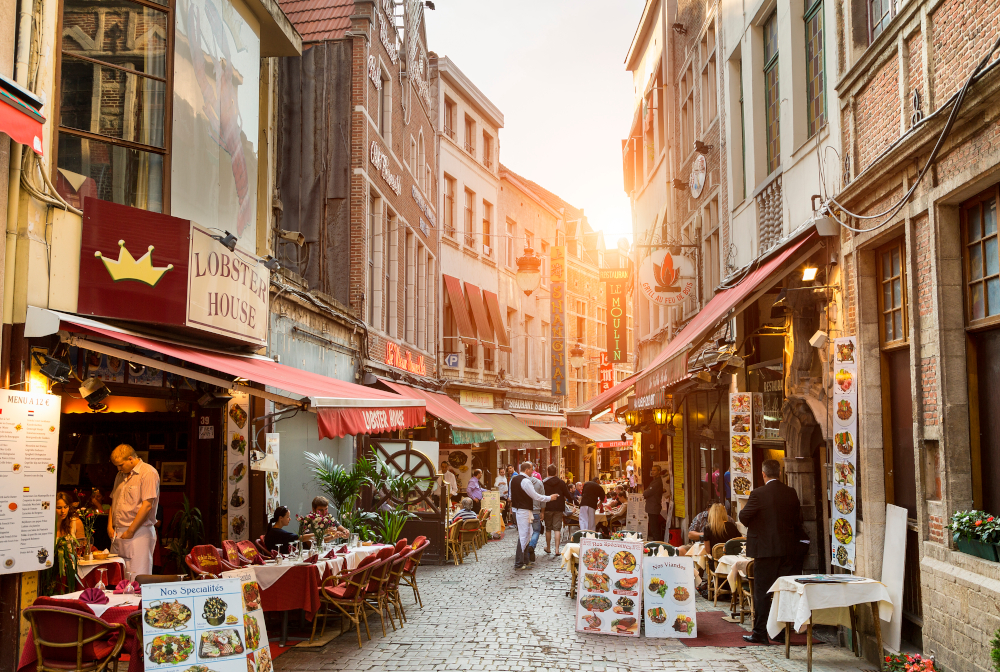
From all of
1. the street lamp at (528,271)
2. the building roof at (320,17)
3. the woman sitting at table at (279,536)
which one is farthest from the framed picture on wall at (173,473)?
the street lamp at (528,271)

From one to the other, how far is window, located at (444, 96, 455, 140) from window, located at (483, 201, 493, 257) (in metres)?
3.51

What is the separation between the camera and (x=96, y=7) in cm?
794

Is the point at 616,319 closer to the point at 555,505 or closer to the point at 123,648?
the point at 555,505

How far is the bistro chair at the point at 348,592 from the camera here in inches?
334

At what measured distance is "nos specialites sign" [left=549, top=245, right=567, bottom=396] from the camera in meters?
34.3

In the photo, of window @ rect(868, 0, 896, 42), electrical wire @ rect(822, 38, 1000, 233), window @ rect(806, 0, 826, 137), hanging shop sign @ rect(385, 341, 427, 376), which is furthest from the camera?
hanging shop sign @ rect(385, 341, 427, 376)

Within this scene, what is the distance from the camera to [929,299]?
6676 mm

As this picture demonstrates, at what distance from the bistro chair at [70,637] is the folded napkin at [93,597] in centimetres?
31

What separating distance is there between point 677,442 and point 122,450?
13312 mm

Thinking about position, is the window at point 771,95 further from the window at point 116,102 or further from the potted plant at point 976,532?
the window at point 116,102

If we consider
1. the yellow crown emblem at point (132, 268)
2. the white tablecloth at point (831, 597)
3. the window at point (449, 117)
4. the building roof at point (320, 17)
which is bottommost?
the white tablecloth at point (831, 597)

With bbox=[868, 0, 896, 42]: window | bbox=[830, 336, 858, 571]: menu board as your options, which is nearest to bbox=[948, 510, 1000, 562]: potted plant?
bbox=[830, 336, 858, 571]: menu board

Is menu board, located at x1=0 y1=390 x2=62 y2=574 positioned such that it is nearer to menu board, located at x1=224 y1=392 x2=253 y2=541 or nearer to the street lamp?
menu board, located at x1=224 y1=392 x2=253 y2=541

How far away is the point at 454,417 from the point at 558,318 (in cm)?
1695
